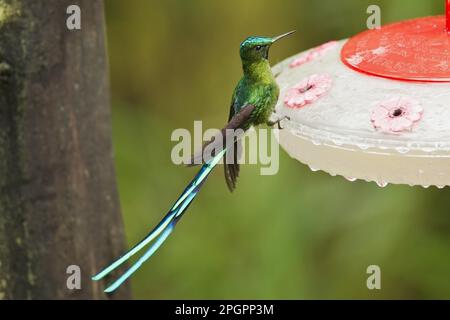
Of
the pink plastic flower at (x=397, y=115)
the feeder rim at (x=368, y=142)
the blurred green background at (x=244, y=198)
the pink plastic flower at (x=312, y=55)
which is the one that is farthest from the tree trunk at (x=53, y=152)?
the blurred green background at (x=244, y=198)

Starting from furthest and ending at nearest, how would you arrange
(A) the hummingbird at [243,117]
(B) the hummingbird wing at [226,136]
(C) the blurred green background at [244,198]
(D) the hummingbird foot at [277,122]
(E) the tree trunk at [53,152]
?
(C) the blurred green background at [244,198] < (E) the tree trunk at [53,152] < (D) the hummingbird foot at [277,122] < (A) the hummingbird at [243,117] < (B) the hummingbird wing at [226,136]

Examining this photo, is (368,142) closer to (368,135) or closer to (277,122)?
(368,135)

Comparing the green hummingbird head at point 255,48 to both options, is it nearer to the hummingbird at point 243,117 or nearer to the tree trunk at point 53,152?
the hummingbird at point 243,117

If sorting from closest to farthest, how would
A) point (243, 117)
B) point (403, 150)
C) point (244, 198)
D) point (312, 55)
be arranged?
1. point (403, 150)
2. point (243, 117)
3. point (312, 55)
4. point (244, 198)

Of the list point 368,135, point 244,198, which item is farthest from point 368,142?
point 244,198

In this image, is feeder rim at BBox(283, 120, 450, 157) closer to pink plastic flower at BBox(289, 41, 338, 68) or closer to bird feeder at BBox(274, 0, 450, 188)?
bird feeder at BBox(274, 0, 450, 188)

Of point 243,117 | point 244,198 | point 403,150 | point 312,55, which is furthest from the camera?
point 244,198
